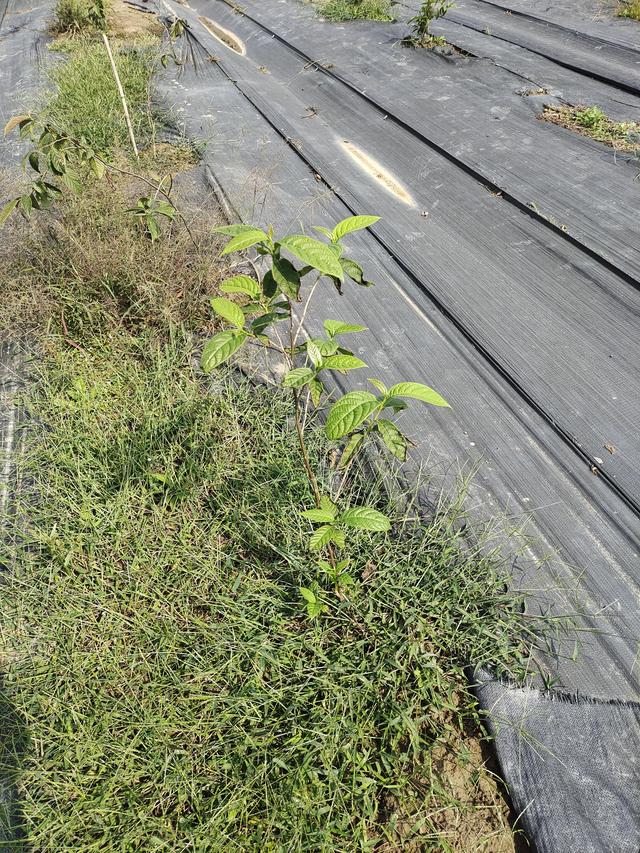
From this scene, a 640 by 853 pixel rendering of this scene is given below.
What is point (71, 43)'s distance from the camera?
167 inches

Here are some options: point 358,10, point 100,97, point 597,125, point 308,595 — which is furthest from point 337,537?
point 358,10

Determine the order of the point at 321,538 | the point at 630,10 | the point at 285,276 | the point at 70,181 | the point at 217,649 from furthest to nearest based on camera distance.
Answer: the point at 630,10, the point at 70,181, the point at 217,649, the point at 321,538, the point at 285,276

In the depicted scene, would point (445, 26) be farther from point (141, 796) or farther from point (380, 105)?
point (141, 796)

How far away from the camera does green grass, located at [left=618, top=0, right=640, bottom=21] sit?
4.14m

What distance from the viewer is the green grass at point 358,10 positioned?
15.1 ft

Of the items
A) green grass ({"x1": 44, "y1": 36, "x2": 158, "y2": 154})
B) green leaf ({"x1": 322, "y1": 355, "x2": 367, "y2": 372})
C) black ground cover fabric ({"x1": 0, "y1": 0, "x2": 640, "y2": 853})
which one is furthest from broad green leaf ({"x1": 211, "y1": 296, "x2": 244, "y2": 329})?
green grass ({"x1": 44, "y1": 36, "x2": 158, "y2": 154})

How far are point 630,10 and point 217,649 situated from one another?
565cm

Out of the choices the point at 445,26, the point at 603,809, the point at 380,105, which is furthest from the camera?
the point at 445,26

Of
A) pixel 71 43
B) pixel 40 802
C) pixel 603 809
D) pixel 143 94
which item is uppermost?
pixel 71 43

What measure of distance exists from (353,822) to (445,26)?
5.26 m

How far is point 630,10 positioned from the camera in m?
4.19

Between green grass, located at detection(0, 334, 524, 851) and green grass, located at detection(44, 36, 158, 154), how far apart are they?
2090mm

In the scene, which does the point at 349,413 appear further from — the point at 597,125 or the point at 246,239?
the point at 597,125

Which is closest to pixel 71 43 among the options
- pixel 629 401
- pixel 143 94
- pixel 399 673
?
pixel 143 94
